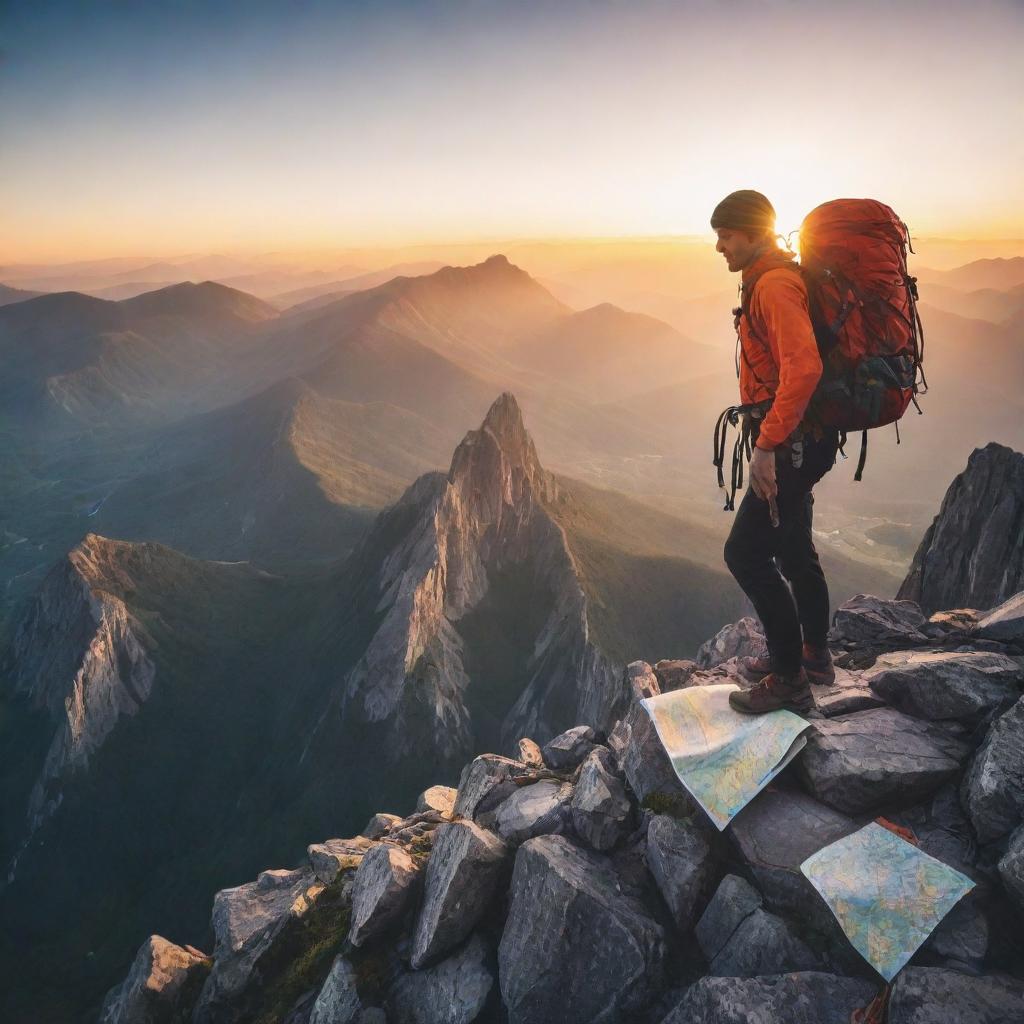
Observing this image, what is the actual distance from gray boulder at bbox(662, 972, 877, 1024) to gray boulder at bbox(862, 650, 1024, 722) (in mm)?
4151

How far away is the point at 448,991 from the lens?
8.77 m

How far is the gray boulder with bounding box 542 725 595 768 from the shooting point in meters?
14.6

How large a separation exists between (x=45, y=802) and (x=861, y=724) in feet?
309

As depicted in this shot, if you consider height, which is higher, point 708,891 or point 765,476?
point 765,476

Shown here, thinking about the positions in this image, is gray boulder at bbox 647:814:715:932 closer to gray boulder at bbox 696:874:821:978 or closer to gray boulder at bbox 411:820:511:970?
gray boulder at bbox 696:874:821:978

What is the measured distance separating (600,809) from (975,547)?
84.0 feet

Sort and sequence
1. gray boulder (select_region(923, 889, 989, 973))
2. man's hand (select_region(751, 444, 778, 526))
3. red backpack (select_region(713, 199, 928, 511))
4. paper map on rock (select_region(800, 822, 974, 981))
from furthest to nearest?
man's hand (select_region(751, 444, 778, 526)) < red backpack (select_region(713, 199, 928, 511)) < paper map on rock (select_region(800, 822, 974, 981)) < gray boulder (select_region(923, 889, 989, 973))

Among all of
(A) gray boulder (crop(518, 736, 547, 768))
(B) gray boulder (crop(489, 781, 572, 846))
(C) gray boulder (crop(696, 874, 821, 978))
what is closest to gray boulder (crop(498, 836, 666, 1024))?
(C) gray boulder (crop(696, 874, 821, 978))

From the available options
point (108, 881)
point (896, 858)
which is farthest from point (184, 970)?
point (108, 881)

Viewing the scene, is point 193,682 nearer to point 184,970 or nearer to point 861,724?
point 184,970

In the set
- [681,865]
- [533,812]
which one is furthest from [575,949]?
[533,812]

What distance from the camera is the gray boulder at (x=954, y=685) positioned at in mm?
8273

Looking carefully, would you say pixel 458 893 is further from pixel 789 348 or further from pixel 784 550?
pixel 789 348

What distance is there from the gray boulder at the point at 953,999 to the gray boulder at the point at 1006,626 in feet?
20.6
